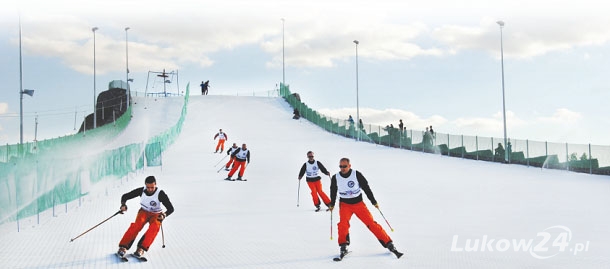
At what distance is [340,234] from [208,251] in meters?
2.05

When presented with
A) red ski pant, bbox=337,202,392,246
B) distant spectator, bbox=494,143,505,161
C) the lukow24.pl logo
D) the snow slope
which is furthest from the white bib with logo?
distant spectator, bbox=494,143,505,161

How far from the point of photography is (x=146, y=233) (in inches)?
317

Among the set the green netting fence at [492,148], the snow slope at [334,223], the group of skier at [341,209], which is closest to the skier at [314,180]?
the snow slope at [334,223]

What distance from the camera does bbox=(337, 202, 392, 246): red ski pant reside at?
7969mm

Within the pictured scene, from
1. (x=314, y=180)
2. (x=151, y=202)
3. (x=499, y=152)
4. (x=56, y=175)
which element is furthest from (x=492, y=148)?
(x=151, y=202)

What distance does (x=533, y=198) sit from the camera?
14.8 metres

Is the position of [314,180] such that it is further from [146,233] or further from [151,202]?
[146,233]

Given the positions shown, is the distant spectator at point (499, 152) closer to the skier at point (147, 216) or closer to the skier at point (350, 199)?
the skier at point (350, 199)

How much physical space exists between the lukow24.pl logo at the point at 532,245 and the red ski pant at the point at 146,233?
4.48 m

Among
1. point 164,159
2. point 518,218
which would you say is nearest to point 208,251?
point 518,218

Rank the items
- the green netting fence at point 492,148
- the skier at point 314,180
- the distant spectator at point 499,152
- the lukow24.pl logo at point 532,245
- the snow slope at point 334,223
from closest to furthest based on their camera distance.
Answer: the snow slope at point 334,223 → the lukow24.pl logo at point 532,245 → the skier at point 314,180 → the green netting fence at point 492,148 → the distant spectator at point 499,152

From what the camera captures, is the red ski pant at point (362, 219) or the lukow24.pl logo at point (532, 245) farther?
the lukow24.pl logo at point (532, 245)

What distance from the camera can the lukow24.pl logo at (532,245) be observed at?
842cm

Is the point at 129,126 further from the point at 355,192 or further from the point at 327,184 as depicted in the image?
the point at 355,192
